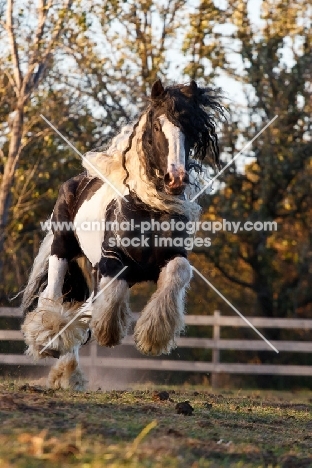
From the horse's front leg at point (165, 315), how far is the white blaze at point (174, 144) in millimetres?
814

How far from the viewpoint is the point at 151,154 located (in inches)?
261

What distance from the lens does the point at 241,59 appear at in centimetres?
1648

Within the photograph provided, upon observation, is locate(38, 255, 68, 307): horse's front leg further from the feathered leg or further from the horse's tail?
the feathered leg

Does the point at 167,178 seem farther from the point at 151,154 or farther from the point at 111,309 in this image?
the point at 111,309

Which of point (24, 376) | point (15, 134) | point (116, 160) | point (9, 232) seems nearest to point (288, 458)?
point (116, 160)

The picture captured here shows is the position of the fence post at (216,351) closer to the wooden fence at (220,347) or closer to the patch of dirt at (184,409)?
the wooden fence at (220,347)

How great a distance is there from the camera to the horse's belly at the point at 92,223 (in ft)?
24.0

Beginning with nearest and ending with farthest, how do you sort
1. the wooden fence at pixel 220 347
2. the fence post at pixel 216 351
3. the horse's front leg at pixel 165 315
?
1. the horse's front leg at pixel 165 315
2. the wooden fence at pixel 220 347
3. the fence post at pixel 216 351

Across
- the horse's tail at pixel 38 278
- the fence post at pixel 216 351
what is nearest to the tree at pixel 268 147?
the fence post at pixel 216 351

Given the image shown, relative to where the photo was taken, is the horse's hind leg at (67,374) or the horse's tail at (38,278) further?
the horse's tail at (38,278)

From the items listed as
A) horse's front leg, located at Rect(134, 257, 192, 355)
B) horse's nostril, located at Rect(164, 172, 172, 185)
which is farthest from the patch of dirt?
horse's nostril, located at Rect(164, 172, 172, 185)

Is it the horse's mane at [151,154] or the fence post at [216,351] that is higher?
the horse's mane at [151,154]

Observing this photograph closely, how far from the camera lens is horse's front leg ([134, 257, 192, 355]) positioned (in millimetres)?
6406

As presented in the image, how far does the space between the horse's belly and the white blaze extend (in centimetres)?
102
